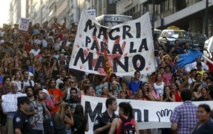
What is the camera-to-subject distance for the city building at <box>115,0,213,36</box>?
2290 inches

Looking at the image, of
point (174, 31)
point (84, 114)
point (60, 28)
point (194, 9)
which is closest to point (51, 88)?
point (84, 114)

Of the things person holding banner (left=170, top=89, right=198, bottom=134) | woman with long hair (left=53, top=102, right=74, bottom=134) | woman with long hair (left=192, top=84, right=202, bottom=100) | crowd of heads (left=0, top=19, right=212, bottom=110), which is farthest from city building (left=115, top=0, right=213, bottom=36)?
person holding banner (left=170, top=89, right=198, bottom=134)

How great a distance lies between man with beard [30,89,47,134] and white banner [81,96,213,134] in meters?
0.93

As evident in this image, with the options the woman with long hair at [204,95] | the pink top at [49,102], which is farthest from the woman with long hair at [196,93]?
the pink top at [49,102]

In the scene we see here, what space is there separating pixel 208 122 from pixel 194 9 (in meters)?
47.7

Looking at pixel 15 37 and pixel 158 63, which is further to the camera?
pixel 15 37

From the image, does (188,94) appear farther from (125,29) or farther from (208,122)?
(125,29)

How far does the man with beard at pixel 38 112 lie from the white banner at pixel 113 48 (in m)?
3.74

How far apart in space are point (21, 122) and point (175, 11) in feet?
172

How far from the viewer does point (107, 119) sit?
1321 cm

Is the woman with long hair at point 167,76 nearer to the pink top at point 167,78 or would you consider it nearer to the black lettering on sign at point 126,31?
the pink top at point 167,78

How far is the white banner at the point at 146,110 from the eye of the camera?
16156 mm

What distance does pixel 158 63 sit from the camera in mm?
25672

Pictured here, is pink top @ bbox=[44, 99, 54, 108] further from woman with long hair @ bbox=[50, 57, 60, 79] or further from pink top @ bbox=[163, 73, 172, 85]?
pink top @ bbox=[163, 73, 172, 85]
